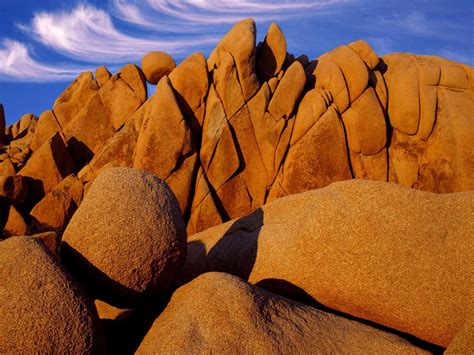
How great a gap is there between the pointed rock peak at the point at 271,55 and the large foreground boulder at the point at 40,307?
14.3 m

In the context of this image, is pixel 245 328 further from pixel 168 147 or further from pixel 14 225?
pixel 14 225

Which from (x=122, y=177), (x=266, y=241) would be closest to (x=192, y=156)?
(x=266, y=241)

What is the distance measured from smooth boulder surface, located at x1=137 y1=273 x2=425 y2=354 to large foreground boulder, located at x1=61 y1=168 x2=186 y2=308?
56 centimetres

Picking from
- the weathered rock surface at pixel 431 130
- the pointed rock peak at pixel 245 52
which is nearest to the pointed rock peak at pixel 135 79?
the pointed rock peak at pixel 245 52

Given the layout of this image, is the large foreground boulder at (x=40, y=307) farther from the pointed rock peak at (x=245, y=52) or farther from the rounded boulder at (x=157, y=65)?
the rounded boulder at (x=157, y=65)

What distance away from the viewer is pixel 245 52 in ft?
55.0

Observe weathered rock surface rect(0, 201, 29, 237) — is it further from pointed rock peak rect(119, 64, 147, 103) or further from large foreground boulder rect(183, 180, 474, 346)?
large foreground boulder rect(183, 180, 474, 346)

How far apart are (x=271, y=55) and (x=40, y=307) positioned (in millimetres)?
15346

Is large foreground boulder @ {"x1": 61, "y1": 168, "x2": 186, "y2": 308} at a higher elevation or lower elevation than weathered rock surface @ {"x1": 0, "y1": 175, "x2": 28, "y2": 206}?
higher

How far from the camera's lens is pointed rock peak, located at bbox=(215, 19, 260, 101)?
16.8m

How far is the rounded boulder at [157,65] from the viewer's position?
63.1ft

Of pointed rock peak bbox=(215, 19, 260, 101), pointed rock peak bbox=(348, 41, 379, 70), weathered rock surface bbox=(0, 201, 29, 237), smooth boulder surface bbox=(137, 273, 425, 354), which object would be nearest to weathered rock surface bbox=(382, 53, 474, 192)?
pointed rock peak bbox=(348, 41, 379, 70)

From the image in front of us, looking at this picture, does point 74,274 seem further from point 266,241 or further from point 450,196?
point 450,196

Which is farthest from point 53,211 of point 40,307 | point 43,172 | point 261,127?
point 40,307
